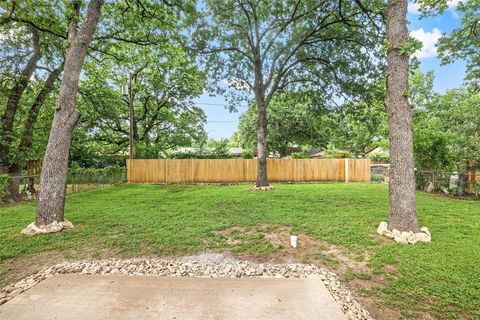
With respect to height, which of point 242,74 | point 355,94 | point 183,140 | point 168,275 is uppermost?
point 242,74

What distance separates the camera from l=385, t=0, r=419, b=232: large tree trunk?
416cm

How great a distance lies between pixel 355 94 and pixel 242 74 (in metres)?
5.10

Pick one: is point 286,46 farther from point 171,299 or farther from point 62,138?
point 171,299

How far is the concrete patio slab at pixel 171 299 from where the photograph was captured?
7.12ft

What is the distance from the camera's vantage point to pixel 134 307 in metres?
2.26

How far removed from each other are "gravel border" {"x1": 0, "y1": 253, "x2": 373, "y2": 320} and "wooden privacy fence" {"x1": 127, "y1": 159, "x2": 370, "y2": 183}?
10722 mm

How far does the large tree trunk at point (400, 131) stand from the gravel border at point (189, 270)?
1.99 meters

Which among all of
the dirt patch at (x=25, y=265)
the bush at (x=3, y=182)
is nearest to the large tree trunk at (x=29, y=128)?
the bush at (x=3, y=182)

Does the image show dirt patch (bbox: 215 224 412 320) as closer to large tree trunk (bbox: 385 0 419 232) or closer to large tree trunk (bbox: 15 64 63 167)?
large tree trunk (bbox: 385 0 419 232)

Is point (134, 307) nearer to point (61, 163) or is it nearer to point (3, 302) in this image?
point (3, 302)

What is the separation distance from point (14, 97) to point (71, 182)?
145 inches

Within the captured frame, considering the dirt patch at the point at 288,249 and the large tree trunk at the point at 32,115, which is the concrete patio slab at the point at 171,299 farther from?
the large tree trunk at the point at 32,115

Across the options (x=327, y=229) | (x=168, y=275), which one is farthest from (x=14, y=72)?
(x=327, y=229)

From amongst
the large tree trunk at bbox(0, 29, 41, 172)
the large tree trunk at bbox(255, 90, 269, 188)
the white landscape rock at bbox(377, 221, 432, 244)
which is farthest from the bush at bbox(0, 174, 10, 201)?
the white landscape rock at bbox(377, 221, 432, 244)
